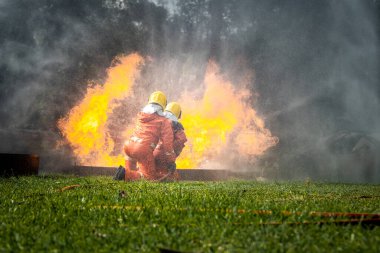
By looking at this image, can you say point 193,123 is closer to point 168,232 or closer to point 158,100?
point 158,100

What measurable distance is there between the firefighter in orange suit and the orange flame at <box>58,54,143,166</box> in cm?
745

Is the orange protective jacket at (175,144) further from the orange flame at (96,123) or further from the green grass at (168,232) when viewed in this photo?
the orange flame at (96,123)

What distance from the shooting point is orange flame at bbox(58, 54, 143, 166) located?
16969 millimetres

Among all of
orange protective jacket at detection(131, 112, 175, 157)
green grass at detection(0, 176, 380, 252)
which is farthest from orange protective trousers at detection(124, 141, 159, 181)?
green grass at detection(0, 176, 380, 252)

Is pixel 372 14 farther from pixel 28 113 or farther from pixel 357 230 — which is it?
pixel 28 113

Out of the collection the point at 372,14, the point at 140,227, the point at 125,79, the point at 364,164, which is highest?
the point at 372,14

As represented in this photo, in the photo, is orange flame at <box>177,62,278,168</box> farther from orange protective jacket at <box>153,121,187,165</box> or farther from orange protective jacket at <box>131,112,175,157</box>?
orange protective jacket at <box>131,112,175,157</box>

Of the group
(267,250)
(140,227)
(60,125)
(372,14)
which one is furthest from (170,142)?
(372,14)

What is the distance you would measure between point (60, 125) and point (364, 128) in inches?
756

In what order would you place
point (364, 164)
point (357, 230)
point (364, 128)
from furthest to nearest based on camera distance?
point (364, 128)
point (364, 164)
point (357, 230)

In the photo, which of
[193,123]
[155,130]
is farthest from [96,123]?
[155,130]

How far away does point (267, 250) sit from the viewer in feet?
5.90

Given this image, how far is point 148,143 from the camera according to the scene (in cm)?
907

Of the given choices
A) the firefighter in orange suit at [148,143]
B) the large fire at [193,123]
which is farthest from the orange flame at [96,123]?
the firefighter in orange suit at [148,143]
